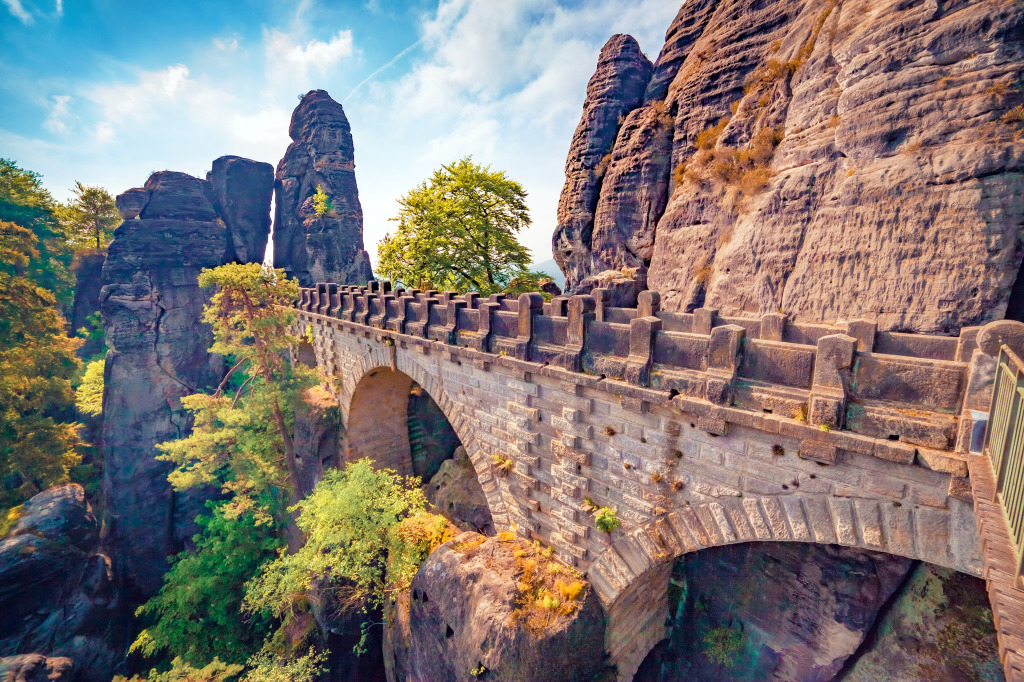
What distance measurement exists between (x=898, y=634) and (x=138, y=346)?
31.3 m

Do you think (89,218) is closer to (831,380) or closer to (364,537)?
(364,537)

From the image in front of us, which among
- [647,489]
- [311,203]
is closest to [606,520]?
[647,489]

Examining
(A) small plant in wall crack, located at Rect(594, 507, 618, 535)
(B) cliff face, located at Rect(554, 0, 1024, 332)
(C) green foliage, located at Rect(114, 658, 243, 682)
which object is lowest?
(C) green foliage, located at Rect(114, 658, 243, 682)

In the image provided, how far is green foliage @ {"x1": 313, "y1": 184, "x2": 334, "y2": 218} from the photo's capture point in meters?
29.9

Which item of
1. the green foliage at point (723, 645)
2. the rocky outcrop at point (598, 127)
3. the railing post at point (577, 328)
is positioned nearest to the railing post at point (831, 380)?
the railing post at point (577, 328)

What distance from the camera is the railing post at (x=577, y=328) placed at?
6.54m

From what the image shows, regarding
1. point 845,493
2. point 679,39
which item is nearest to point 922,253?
point 845,493

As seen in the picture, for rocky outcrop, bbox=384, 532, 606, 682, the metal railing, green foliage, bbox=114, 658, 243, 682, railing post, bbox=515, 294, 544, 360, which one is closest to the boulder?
green foliage, bbox=114, 658, 243, 682

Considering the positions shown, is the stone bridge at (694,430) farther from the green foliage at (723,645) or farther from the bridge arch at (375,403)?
the bridge arch at (375,403)

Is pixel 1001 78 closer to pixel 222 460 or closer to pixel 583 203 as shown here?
pixel 583 203

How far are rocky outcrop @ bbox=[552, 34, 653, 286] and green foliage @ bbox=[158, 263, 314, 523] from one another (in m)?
11.7

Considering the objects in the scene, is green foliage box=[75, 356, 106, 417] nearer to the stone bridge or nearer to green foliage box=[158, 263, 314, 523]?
green foliage box=[158, 263, 314, 523]

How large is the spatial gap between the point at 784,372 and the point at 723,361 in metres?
0.65

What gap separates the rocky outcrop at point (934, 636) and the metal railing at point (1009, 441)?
3.92 metres
